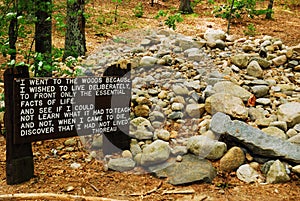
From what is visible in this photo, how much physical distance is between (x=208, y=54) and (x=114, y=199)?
4271 mm

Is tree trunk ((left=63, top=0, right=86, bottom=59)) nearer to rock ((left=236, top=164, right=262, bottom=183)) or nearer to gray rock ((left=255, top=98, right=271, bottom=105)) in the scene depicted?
gray rock ((left=255, top=98, right=271, bottom=105))

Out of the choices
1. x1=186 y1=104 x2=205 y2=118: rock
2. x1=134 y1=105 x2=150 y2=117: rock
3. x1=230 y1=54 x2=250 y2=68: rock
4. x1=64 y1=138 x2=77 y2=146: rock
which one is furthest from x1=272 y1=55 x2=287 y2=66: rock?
x1=64 y1=138 x2=77 y2=146: rock

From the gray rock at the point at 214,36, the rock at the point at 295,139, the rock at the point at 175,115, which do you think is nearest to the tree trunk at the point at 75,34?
the gray rock at the point at 214,36

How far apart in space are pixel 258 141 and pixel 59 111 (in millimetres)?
2531

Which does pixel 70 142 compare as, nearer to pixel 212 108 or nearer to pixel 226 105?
pixel 212 108

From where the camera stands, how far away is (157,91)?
5797mm

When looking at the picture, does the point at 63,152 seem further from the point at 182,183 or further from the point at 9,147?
the point at 182,183

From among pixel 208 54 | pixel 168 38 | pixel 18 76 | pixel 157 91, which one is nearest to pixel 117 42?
pixel 168 38

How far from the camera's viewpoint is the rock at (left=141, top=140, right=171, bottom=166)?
167 inches

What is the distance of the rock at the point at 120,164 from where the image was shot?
4.25 metres

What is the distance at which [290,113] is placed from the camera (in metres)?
4.90

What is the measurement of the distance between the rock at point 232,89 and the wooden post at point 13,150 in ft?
10.1

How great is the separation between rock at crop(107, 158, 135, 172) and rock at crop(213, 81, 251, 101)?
2054 millimetres

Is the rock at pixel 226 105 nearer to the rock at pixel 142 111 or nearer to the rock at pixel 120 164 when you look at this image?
the rock at pixel 142 111
